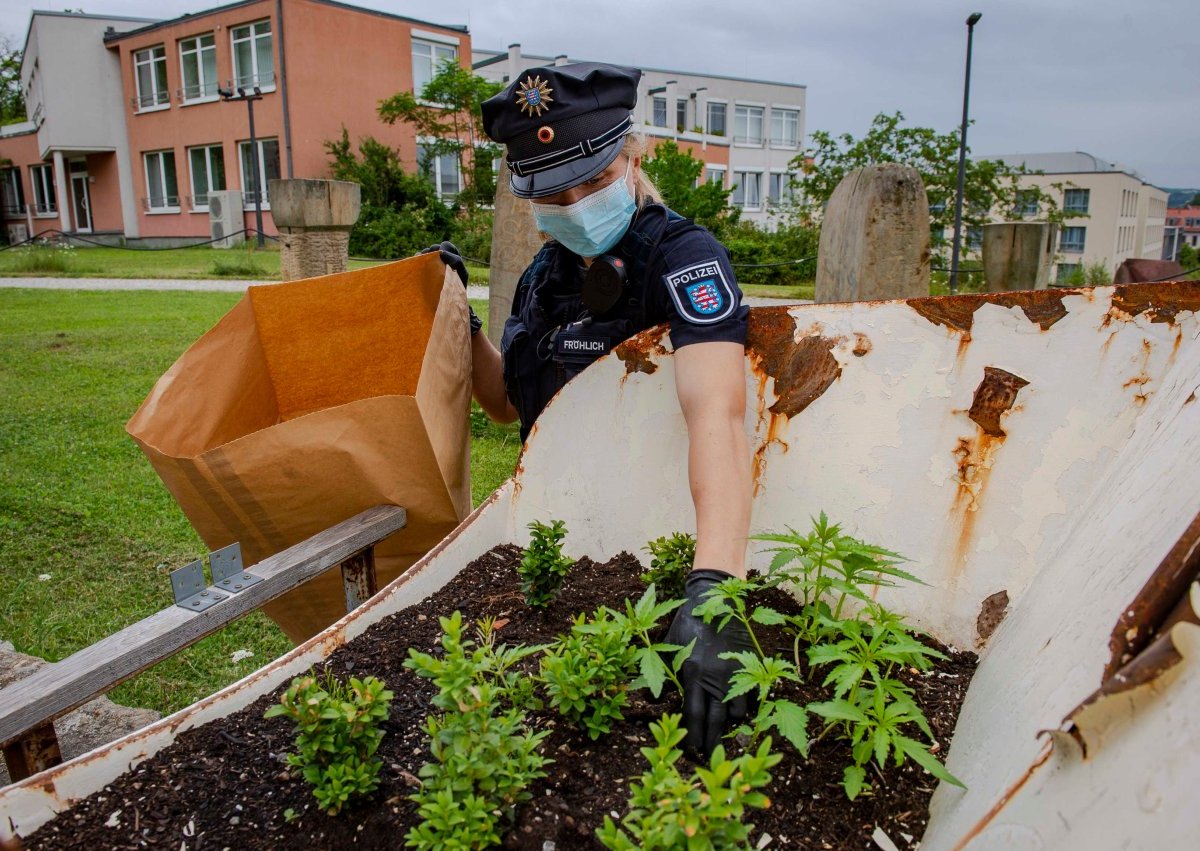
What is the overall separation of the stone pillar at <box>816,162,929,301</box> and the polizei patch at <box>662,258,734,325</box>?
2.48 metres

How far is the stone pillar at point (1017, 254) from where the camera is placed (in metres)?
5.53

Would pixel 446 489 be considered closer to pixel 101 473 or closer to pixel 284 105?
pixel 101 473

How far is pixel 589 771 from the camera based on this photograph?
1.04 m

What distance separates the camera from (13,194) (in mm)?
35094

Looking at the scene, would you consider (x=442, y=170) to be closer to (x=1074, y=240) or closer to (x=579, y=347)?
(x=579, y=347)

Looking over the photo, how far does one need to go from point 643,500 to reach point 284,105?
25856 millimetres

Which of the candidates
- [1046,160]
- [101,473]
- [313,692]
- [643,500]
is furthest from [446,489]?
[1046,160]

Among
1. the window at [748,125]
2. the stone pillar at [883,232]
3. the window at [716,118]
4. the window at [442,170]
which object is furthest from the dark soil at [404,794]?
the window at [748,125]

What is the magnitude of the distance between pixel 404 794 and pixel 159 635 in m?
0.59

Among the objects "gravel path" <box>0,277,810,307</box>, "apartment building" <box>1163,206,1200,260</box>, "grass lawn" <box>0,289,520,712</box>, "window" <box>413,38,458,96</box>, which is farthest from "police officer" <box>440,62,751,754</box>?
"apartment building" <box>1163,206,1200,260</box>

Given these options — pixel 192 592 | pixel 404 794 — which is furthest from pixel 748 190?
pixel 404 794

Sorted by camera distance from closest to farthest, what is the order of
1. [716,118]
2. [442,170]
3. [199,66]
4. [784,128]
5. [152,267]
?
1. [152,267]
2. [199,66]
3. [442,170]
4. [716,118]
5. [784,128]

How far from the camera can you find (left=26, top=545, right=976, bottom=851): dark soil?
3.17 ft

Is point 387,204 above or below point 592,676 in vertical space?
above
